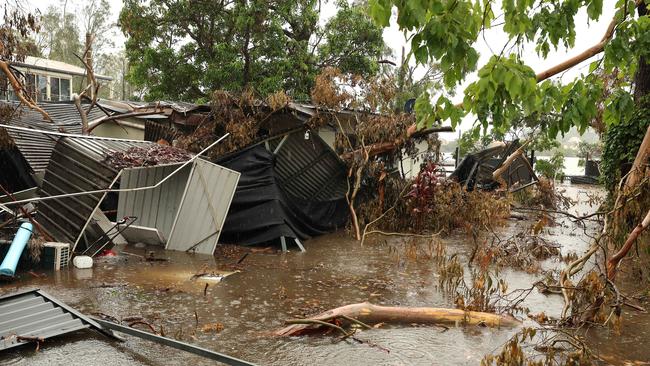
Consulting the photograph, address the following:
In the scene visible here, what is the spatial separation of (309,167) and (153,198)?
3.27m

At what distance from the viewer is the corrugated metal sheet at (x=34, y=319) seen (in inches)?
189

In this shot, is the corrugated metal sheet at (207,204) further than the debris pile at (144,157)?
Yes

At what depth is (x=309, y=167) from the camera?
11.5 metres

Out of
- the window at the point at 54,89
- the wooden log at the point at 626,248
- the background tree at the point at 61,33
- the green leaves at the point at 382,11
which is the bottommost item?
the wooden log at the point at 626,248

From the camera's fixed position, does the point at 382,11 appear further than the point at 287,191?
No

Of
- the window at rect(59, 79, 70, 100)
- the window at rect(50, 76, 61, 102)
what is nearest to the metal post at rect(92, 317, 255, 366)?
the window at rect(50, 76, 61, 102)

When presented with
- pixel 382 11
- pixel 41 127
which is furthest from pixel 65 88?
pixel 382 11

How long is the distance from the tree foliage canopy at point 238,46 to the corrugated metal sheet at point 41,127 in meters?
5.93

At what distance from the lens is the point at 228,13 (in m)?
19.1

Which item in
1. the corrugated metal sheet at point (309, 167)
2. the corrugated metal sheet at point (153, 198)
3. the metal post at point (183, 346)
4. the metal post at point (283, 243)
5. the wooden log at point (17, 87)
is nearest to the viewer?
the metal post at point (183, 346)

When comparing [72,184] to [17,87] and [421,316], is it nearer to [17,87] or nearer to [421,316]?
[17,87]

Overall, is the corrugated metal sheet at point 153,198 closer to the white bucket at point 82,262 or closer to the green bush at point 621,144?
the white bucket at point 82,262

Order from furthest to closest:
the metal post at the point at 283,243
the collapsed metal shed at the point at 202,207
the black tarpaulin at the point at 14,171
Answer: the black tarpaulin at the point at 14,171 < the metal post at the point at 283,243 < the collapsed metal shed at the point at 202,207

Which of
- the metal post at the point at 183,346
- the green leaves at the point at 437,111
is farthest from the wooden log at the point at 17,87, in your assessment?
the green leaves at the point at 437,111
